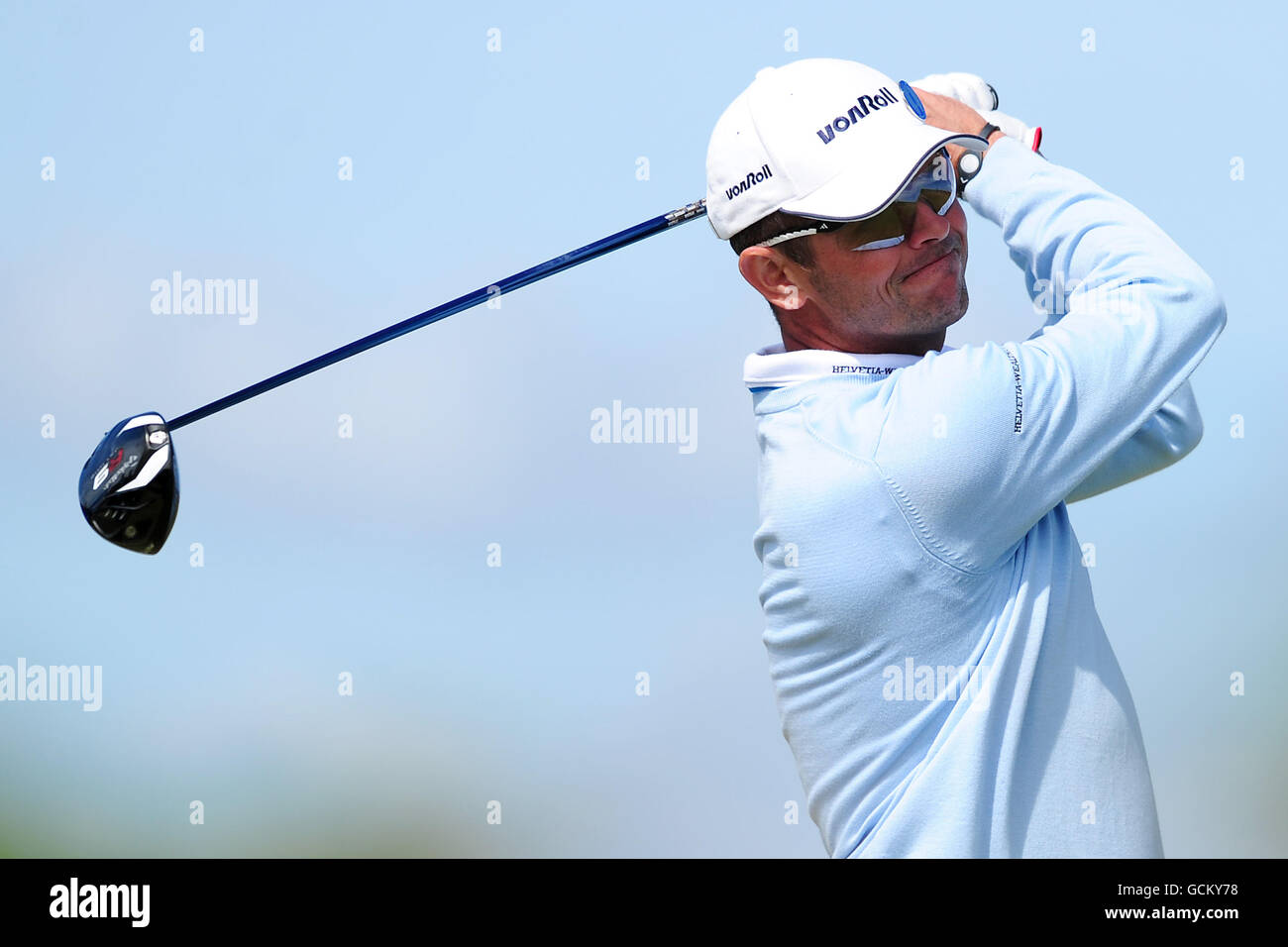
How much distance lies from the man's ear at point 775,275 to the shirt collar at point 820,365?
0.25 feet

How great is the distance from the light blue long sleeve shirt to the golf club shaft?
20.7 inches

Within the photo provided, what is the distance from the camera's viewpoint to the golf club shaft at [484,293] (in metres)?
2.23

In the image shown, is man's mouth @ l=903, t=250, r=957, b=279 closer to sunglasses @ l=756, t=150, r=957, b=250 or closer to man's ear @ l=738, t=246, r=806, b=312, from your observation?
sunglasses @ l=756, t=150, r=957, b=250

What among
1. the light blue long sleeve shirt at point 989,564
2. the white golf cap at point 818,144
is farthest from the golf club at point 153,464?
the light blue long sleeve shirt at point 989,564

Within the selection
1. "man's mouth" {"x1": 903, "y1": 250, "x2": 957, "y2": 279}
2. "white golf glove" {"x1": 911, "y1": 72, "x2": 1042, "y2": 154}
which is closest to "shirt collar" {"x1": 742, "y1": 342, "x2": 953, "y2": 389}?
"man's mouth" {"x1": 903, "y1": 250, "x2": 957, "y2": 279}

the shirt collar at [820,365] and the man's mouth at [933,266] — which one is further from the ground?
the man's mouth at [933,266]

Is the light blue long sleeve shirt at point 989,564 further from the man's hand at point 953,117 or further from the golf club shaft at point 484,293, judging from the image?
the golf club shaft at point 484,293

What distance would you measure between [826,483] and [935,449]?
0.49 feet

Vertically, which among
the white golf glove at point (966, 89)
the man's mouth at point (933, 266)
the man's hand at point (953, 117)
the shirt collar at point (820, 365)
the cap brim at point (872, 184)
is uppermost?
the white golf glove at point (966, 89)

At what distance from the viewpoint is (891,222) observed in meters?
1.86

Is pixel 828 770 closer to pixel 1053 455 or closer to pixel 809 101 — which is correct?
pixel 1053 455

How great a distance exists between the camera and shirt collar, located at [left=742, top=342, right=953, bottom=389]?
1859mm

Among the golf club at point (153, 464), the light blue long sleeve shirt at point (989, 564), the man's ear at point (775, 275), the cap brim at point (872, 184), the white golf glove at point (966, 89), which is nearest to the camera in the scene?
the light blue long sleeve shirt at point (989, 564)

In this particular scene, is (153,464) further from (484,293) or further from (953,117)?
(953,117)
